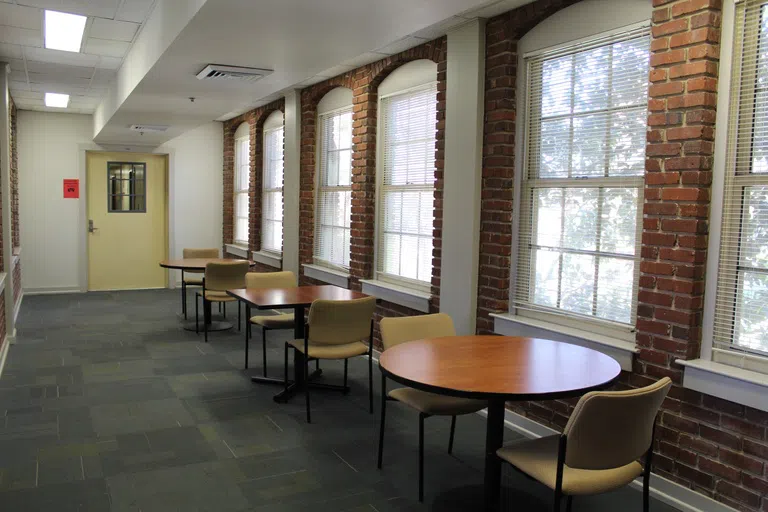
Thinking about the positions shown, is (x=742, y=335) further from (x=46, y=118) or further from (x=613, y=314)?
(x=46, y=118)

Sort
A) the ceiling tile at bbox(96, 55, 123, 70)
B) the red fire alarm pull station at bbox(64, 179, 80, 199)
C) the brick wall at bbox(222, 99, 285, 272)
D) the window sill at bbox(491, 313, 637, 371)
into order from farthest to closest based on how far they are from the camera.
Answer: the red fire alarm pull station at bbox(64, 179, 80, 199), the brick wall at bbox(222, 99, 285, 272), the ceiling tile at bbox(96, 55, 123, 70), the window sill at bbox(491, 313, 637, 371)

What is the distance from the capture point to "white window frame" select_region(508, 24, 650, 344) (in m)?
3.53

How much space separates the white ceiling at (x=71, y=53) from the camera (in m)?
4.55

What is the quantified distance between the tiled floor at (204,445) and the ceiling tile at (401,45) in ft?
9.43

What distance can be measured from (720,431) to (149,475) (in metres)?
2.97

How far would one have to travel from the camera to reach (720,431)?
303 cm

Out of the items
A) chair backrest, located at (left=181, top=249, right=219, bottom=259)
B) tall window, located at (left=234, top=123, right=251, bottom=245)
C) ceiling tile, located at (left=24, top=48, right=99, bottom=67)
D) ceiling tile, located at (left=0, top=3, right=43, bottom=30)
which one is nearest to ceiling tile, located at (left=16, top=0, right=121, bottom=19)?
ceiling tile, located at (left=0, top=3, right=43, bottom=30)

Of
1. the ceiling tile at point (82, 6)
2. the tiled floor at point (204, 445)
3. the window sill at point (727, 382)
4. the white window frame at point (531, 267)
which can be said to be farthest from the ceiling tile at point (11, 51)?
the window sill at point (727, 382)

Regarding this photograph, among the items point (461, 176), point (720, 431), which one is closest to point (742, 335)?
point (720, 431)

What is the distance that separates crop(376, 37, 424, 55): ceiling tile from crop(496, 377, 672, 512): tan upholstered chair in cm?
361

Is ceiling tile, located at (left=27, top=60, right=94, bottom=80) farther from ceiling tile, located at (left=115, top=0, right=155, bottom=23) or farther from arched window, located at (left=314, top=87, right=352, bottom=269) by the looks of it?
arched window, located at (left=314, top=87, right=352, bottom=269)

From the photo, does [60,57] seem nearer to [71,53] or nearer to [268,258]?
[71,53]

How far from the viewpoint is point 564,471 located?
2539 millimetres

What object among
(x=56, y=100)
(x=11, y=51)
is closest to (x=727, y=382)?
(x=11, y=51)
